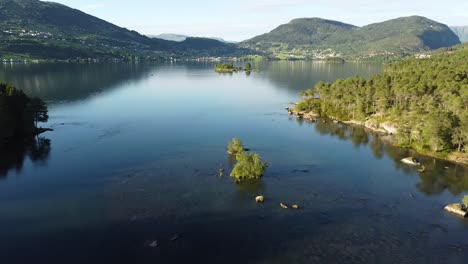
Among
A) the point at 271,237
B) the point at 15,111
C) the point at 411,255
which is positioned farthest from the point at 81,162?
the point at 411,255

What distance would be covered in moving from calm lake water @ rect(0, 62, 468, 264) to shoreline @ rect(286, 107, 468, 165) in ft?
13.2

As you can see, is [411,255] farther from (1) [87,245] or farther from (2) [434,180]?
(1) [87,245]

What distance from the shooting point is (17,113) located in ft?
370

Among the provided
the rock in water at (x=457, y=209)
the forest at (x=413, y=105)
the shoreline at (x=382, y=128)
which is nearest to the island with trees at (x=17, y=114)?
the shoreline at (x=382, y=128)

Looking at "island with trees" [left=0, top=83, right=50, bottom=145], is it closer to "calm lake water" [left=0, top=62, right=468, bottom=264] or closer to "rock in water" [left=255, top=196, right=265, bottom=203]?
"calm lake water" [left=0, top=62, right=468, bottom=264]

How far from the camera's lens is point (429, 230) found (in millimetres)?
63906

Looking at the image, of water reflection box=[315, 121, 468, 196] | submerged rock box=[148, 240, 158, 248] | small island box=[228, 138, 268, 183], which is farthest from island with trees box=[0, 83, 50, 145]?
water reflection box=[315, 121, 468, 196]

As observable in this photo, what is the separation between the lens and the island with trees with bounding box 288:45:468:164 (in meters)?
102

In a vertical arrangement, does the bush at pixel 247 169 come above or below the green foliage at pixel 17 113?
below

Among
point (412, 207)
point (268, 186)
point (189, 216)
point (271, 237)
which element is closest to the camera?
point (271, 237)

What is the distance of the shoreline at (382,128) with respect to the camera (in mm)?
98438

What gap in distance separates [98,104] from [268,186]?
123576 mm

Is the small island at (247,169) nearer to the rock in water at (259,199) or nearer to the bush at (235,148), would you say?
the rock in water at (259,199)

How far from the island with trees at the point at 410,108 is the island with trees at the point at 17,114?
102m
